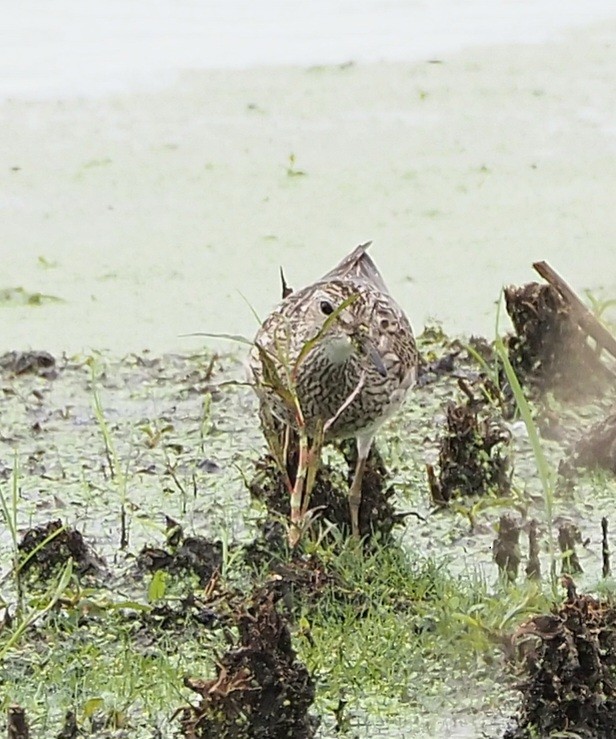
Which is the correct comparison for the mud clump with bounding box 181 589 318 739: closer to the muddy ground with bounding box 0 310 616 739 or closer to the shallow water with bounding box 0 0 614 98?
the muddy ground with bounding box 0 310 616 739

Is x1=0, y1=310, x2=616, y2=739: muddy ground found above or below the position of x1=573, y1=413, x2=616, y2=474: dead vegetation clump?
below

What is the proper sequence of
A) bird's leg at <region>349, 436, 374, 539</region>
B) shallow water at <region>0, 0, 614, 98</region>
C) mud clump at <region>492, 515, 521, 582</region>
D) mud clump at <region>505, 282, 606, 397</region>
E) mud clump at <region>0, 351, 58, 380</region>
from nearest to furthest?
mud clump at <region>492, 515, 521, 582</region> < bird's leg at <region>349, 436, 374, 539</region> < mud clump at <region>505, 282, 606, 397</region> < mud clump at <region>0, 351, 58, 380</region> < shallow water at <region>0, 0, 614, 98</region>

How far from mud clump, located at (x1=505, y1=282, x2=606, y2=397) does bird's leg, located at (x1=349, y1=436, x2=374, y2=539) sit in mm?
899

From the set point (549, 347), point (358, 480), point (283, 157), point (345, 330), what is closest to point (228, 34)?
point (283, 157)

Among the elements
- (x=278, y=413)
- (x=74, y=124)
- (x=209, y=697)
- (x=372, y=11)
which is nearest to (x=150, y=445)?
(x=278, y=413)

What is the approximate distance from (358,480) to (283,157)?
3732 mm

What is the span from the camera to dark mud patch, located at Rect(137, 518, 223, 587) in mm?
4039

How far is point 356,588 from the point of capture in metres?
3.91

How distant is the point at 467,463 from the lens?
4.56 metres

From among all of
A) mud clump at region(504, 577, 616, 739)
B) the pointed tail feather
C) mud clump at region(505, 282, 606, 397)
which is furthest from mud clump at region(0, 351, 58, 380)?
mud clump at region(504, 577, 616, 739)

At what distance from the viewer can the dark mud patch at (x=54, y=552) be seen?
4051 mm

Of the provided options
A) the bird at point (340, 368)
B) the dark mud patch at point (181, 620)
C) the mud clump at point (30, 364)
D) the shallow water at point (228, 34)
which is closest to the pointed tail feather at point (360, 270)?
the bird at point (340, 368)

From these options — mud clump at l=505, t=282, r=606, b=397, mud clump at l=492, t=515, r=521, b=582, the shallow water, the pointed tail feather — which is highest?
the shallow water

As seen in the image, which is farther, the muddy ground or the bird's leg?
the bird's leg
